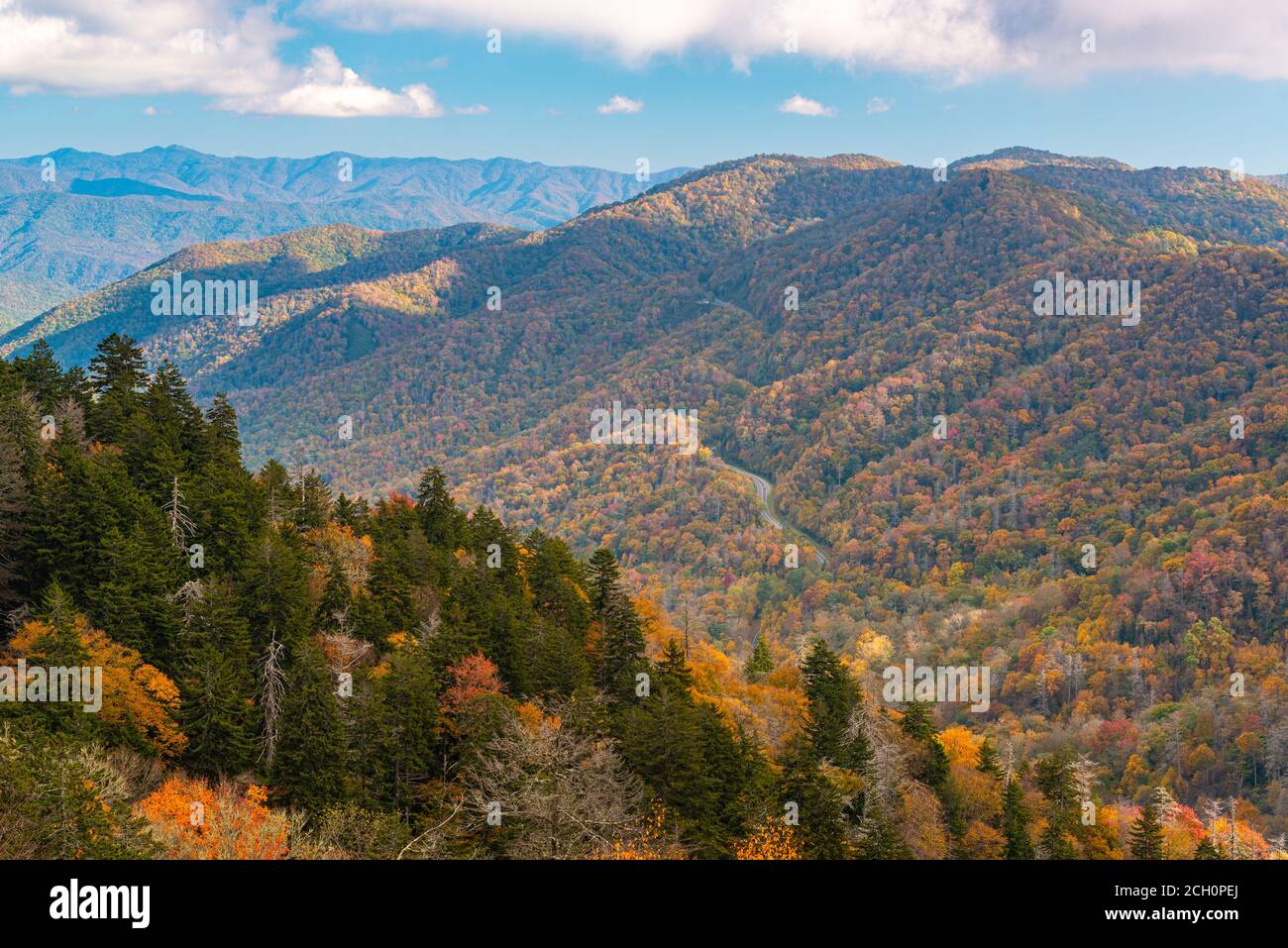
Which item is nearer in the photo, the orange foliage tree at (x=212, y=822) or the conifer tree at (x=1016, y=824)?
the orange foliage tree at (x=212, y=822)

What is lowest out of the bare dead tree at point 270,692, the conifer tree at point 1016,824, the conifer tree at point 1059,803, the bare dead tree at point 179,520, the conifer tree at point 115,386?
the conifer tree at point 1059,803

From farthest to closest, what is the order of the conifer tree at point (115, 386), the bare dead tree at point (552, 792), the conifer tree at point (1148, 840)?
the conifer tree at point (115, 386) → the conifer tree at point (1148, 840) → the bare dead tree at point (552, 792)

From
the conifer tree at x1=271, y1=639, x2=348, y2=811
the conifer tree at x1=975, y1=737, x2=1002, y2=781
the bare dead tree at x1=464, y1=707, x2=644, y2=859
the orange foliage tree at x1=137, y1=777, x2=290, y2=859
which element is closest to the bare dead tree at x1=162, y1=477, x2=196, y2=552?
the conifer tree at x1=271, y1=639, x2=348, y2=811

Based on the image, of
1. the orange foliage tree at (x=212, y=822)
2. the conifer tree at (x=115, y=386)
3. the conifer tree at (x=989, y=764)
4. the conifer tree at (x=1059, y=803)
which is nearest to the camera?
the orange foliage tree at (x=212, y=822)

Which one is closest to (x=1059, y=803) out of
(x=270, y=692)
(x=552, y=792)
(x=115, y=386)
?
(x=552, y=792)

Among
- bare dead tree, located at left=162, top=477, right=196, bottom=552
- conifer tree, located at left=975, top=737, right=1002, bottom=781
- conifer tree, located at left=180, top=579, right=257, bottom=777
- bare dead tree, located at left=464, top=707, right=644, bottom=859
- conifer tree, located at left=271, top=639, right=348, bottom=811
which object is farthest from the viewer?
conifer tree, located at left=975, top=737, right=1002, bottom=781

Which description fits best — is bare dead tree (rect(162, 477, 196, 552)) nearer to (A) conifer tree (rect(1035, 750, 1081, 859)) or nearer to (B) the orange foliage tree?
(B) the orange foliage tree

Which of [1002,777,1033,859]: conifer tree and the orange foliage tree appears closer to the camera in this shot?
the orange foliage tree

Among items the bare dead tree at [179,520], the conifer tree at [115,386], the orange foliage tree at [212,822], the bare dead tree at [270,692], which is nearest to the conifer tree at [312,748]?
the bare dead tree at [270,692]

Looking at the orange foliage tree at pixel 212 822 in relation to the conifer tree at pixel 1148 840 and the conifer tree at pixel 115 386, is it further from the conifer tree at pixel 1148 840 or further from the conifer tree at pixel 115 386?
the conifer tree at pixel 1148 840

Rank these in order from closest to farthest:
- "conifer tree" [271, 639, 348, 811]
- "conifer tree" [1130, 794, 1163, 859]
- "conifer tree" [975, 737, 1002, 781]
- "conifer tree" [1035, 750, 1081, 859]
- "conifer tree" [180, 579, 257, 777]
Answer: "conifer tree" [271, 639, 348, 811]
"conifer tree" [180, 579, 257, 777]
"conifer tree" [1130, 794, 1163, 859]
"conifer tree" [1035, 750, 1081, 859]
"conifer tree" [975, 737, 1002, 781]

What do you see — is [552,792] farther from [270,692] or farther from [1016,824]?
[1016,824]

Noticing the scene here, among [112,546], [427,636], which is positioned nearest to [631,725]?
[427,636]
